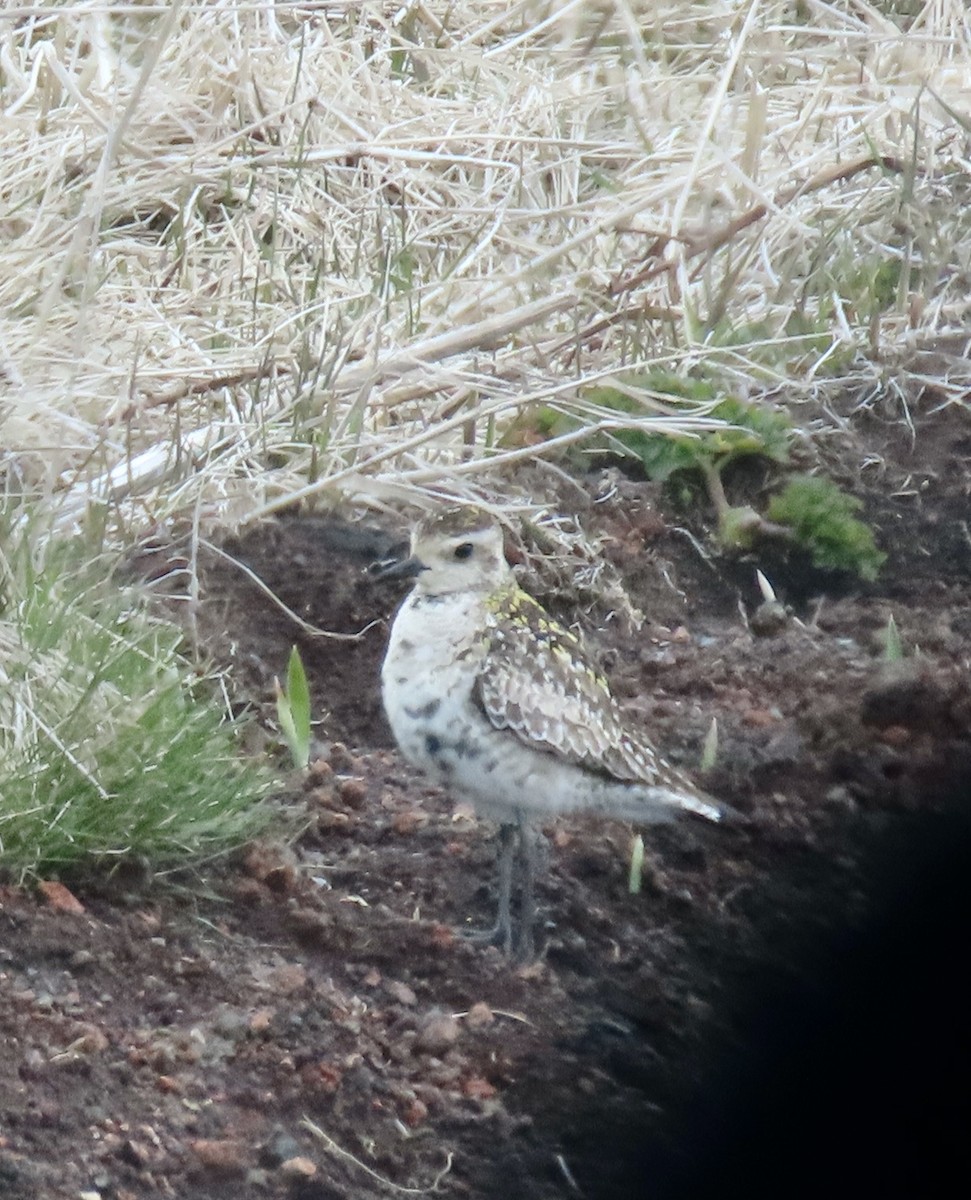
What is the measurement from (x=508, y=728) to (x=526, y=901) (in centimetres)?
33

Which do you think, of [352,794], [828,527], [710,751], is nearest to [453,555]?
[352,794]

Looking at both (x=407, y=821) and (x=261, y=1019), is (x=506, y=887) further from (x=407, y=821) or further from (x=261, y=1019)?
(x=261, y=1019)

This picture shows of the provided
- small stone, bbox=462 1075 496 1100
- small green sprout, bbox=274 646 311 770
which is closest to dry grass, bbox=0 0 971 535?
small green sprout, bbox=274 646 311 770

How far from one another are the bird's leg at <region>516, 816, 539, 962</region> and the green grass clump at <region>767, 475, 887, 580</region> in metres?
1.41

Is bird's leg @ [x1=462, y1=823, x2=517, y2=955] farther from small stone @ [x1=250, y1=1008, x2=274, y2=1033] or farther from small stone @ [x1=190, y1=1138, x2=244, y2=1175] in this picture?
small stone @ [x1=190, y1=1138, x2=244, y2=1175]

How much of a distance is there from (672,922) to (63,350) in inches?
101

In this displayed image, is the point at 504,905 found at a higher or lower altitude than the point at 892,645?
lower

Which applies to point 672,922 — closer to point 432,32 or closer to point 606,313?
point 606,313

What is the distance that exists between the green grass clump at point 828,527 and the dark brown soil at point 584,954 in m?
0.07

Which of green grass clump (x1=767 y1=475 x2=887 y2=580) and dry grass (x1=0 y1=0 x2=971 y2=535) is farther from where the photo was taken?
green grass clump (x1=767 y1=475 x2=887 y2=580)

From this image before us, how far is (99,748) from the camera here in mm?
3178

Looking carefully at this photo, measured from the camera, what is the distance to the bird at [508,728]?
3.32 meters

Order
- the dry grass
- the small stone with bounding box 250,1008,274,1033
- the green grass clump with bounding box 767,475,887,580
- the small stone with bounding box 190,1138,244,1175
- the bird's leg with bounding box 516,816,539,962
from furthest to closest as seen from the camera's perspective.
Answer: the green grass clump with bounding box 767,475,887,580, the dry grass, the bird's leg with bounding box 516,816,539,962, the small stone with bounding box 250,1008,274,1033, the small stone with bounding box 190,1138,244,1175

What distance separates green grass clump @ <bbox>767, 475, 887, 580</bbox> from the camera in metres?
4.40
